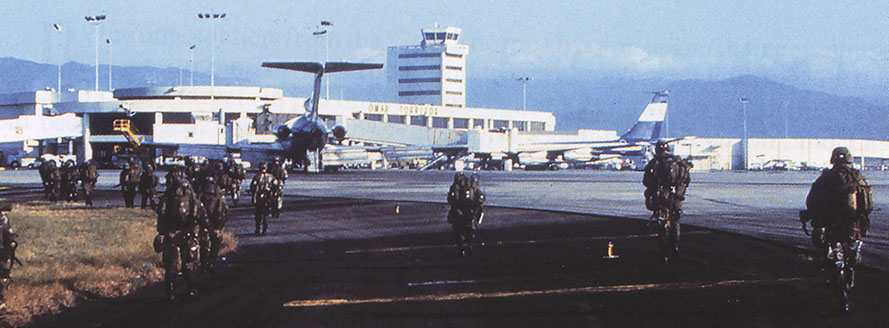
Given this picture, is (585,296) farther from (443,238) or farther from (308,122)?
(308,122)

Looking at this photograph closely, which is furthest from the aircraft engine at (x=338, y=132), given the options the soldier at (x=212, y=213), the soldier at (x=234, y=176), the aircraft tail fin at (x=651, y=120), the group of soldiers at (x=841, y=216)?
the group of soldiers at (x=841, y=216)

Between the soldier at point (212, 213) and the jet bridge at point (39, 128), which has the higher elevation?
the jet bridge at point (39, 128)

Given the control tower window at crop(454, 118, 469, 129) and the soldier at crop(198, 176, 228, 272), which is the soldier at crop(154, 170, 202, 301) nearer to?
the soldier at crop(198, 176, 228, 272)

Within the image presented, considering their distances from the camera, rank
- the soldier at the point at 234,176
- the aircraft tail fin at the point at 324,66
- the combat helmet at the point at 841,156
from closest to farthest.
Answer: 1. the combat helmet at the point at 841,156
2. the soldier at the point at 234,176
3. the aircraft tail fin at the point at 324,66

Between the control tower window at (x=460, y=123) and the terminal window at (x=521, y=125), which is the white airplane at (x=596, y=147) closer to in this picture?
the control tower window at (x=460, y=123)

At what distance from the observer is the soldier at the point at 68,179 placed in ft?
129

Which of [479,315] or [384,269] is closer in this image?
[479,315]

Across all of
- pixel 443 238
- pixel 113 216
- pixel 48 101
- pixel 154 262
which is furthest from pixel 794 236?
pixel 48 101

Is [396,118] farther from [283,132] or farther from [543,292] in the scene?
[543,292]

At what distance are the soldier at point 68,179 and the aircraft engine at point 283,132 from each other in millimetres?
21043

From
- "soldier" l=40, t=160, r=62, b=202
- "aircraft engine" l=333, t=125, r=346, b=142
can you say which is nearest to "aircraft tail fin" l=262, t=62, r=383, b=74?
"aircraft engine" l=333, t=125, r=346, b=142

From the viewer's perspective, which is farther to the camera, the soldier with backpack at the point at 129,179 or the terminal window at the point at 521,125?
the terminal window at the point at 521,125

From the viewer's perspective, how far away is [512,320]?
1009cm

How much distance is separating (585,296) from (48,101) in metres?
133
